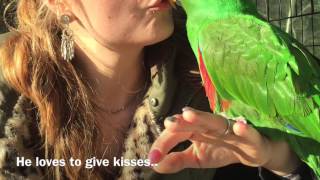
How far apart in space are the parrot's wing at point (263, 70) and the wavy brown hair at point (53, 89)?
457mm

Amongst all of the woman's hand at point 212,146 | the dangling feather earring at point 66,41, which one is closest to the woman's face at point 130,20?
the dangling feather earring at point 66,41

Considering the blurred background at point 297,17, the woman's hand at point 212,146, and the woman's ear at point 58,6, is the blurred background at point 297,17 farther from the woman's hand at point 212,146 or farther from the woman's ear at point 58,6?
the woman's hand at point 212,146

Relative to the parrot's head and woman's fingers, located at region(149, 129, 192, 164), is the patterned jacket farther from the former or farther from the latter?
woman's fingers, located at region(149, 129, 192, 164)

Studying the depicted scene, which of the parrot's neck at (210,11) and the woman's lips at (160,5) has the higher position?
the woman's lips at (160,5)

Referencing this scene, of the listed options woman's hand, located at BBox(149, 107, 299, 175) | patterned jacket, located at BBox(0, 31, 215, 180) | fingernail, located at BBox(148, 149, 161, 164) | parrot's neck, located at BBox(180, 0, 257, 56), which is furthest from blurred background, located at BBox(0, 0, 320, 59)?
fingernail, located at BBox(148, 149, 161, 164)

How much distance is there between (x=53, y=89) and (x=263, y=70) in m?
0.66

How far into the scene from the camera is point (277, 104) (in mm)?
1390

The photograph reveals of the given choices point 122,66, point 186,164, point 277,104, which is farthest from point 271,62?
point 122,66

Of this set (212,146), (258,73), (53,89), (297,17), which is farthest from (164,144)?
(297,17)

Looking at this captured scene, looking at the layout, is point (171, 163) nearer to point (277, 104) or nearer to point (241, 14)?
point (277, 104)

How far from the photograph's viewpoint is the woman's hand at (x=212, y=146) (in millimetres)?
1102

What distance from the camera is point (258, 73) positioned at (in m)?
1.42

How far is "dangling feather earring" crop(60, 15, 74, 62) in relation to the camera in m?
1.68

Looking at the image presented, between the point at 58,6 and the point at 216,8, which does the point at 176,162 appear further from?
the point at 58,6
